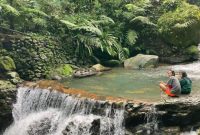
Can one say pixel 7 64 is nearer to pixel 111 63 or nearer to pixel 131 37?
pixel 111 63

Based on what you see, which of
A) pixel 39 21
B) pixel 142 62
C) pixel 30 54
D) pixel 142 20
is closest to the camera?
pixel 30 54

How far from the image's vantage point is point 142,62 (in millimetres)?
21172

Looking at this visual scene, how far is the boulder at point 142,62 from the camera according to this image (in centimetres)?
2109

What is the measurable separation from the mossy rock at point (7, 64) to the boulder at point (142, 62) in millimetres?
6195

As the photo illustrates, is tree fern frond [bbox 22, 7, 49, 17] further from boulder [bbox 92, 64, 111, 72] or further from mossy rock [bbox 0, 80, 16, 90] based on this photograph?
mossy rock [bbox 0, 80, 16, 90]

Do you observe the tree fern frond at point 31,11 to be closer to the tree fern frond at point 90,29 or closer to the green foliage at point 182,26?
the tree fern frond at point 90,29

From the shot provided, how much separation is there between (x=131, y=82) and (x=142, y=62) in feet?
12.7

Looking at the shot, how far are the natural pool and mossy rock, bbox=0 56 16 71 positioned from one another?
253cm

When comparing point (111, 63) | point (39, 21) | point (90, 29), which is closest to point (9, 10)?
point (39, 21)

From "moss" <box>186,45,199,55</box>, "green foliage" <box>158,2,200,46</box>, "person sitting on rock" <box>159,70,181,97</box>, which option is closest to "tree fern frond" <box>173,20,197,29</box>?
"green foliage" <box>158,2,200,46</box>

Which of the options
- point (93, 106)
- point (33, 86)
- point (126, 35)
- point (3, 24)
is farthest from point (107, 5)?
point (93, 106)

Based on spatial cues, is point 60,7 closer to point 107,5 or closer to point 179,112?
point 107,5

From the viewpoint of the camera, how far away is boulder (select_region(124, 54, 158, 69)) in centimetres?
2109

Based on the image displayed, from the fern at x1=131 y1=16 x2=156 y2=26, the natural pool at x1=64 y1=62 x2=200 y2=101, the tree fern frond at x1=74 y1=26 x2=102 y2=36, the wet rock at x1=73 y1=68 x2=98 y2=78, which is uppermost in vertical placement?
the fern at x1=131 y1=16 x2=156 y2=26
